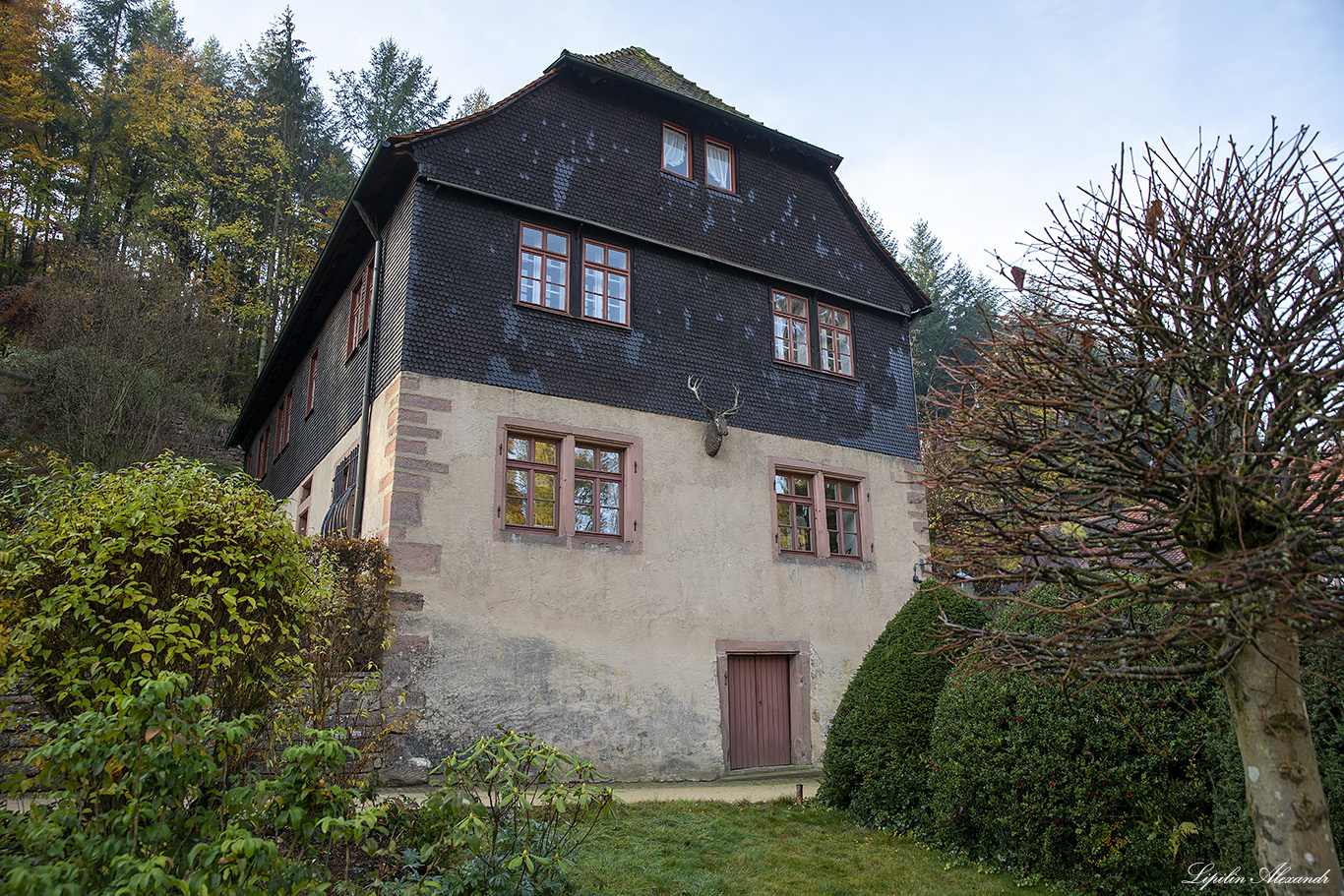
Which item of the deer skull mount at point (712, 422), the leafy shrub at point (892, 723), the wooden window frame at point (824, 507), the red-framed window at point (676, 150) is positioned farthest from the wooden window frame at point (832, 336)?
the leafy shrub at point (892, 723)

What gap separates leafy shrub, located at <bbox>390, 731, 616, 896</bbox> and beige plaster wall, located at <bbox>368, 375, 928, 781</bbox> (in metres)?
4.28

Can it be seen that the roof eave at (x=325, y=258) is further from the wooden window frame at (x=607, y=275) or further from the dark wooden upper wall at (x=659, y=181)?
the wooden window frame at (x=607, y=275)

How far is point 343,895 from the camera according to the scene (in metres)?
4.15

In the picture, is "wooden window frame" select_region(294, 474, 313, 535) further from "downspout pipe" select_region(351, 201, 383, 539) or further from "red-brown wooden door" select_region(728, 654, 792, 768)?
"red-brown wooden door" select_region(728, 654, 792, 768)

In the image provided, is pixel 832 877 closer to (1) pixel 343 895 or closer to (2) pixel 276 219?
(1) pixel 343 895

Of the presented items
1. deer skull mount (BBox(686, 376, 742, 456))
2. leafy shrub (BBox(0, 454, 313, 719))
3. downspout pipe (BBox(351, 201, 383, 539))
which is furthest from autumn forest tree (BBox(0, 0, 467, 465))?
leafy shrub (BBox(0, 454, 313, 719))

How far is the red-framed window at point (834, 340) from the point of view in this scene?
576 inches

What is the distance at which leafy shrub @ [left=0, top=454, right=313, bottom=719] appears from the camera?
4387mm

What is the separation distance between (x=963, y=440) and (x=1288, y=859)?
231 centimetres

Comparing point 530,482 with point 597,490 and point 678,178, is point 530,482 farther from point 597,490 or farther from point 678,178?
point 678,178

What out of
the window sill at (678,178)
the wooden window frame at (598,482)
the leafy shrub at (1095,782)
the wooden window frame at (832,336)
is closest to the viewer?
the leafy shrub at (1095,782)

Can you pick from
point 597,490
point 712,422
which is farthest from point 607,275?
point 597,490

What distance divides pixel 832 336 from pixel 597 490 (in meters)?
5.61

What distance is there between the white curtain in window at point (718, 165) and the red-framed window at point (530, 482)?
18.9 ft
